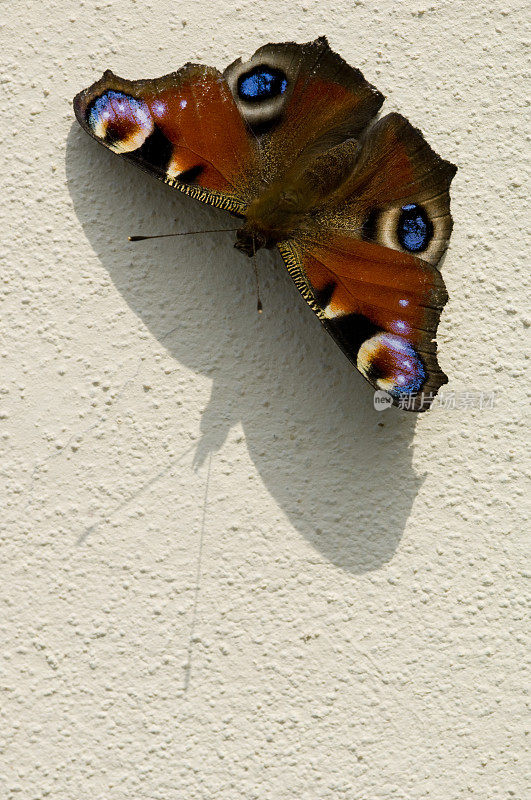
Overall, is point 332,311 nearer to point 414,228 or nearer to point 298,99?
point 414,228

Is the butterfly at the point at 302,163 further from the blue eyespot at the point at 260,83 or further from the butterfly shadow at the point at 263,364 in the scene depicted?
the butterfly shadow at the point at 263,364

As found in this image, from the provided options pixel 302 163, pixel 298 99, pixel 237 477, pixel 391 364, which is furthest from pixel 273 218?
pixel 237 477

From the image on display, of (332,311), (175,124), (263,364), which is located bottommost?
(263,364)

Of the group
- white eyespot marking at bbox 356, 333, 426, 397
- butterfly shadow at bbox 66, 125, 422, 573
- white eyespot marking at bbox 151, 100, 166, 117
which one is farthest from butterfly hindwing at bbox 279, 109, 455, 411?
white eyespot marking at bbox 151, 100, 166, 117

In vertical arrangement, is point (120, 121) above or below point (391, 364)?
above

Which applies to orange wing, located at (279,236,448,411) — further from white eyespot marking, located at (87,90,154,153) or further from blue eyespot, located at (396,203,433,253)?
white eyespot marking, located at (87,90,154,153)

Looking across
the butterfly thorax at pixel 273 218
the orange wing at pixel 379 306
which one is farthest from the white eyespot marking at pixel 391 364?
the butterfly thorax at pixel 273 218

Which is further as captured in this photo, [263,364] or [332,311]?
[263,364]
